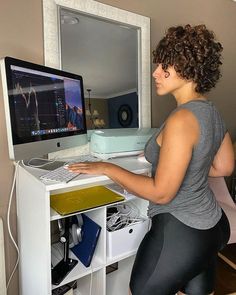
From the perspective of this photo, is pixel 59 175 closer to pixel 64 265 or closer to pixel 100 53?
pixel 64 265

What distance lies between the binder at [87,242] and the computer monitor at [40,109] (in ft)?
1.37

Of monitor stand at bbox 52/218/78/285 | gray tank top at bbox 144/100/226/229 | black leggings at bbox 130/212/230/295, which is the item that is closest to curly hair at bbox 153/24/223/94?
gray tank top at bbox 144/100/226/229

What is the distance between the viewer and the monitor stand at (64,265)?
1176mm

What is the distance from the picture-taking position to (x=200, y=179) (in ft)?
2.91

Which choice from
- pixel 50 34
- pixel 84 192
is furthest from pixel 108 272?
pixel 50 34

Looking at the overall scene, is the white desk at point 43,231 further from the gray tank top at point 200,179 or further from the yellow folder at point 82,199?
the gray tank top at point 200,179

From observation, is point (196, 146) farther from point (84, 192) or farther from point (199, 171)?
point (84, 192)

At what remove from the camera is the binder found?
4.17ft

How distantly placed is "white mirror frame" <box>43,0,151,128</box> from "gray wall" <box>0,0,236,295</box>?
0.04 meters

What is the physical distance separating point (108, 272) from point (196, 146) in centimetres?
119

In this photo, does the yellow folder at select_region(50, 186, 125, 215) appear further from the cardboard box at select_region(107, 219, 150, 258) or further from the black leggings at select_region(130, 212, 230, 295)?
the black leggings at select_region(130, 212, 230, 295)

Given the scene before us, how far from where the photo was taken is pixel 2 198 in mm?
1320

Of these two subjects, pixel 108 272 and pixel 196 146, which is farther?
pixel 108 272

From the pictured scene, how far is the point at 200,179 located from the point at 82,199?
21.9 inches
